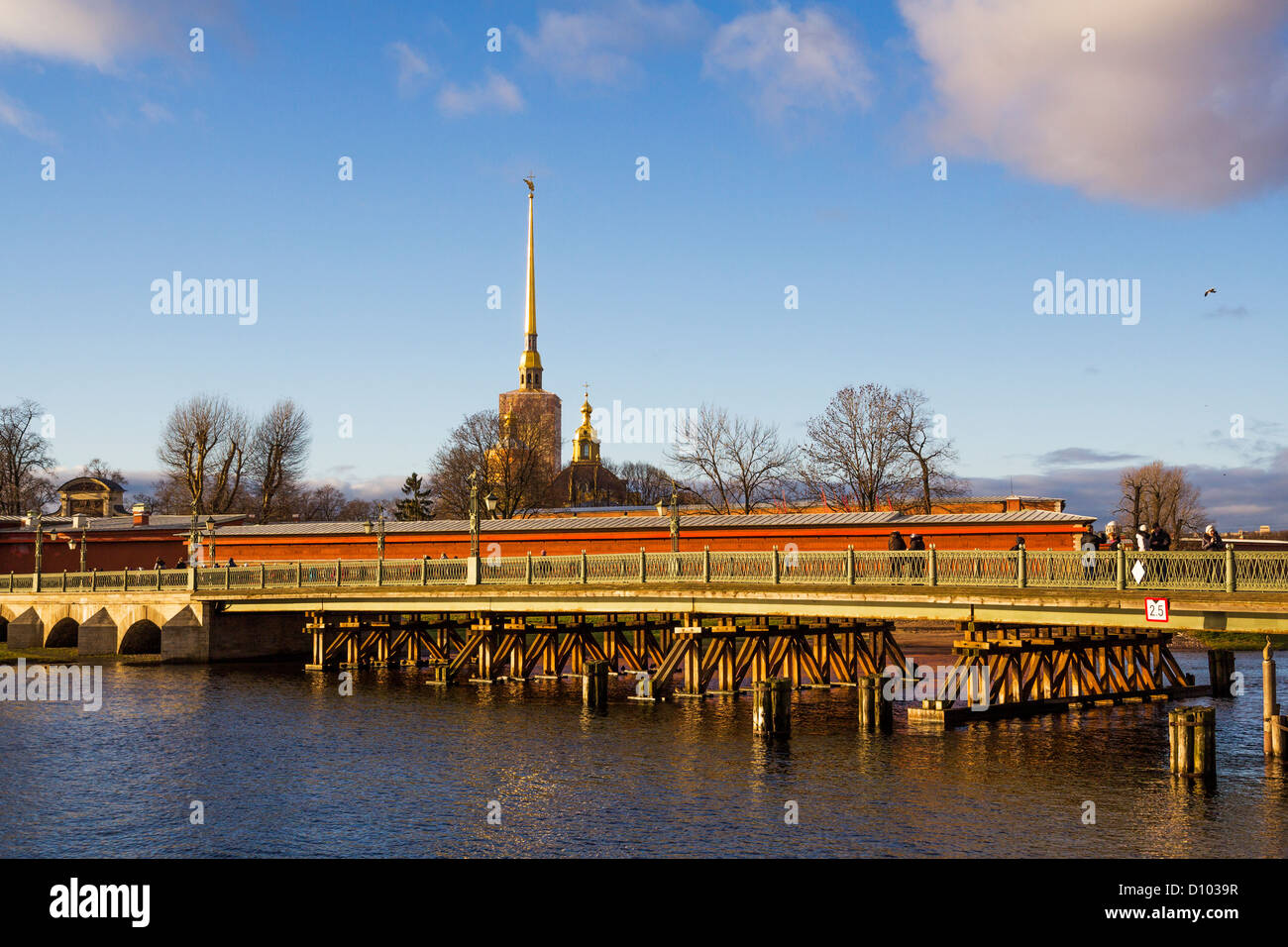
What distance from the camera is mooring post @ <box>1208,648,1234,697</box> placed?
125 ft

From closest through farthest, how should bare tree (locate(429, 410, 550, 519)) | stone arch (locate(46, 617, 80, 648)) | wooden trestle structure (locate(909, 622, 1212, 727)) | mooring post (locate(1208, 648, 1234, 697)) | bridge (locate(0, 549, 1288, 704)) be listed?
bridge (locate(0, 549, 1288, 704))
wooden trestle structure (locate(909, 622, 1212, 727))
mooring post (locate(1208, 648, 1234, 697))
stone arch (locate(46, 617, 80, 648))
bare tree (locate(429, 410, 550, 519))

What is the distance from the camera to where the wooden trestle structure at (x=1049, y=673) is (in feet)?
104

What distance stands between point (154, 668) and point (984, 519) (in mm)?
33252

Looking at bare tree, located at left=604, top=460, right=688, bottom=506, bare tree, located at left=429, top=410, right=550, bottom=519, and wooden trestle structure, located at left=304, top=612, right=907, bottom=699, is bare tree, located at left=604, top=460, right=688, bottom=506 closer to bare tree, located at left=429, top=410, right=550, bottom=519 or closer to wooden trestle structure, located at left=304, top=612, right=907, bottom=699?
bare tree, located at left=429, top=410, right=550, bottom=519

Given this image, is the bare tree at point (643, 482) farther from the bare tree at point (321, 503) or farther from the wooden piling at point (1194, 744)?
the wooden piling at point (1194, 744)

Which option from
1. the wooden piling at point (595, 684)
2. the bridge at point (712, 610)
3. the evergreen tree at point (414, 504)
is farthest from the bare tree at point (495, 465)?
the wooden piling at point (595, 684)

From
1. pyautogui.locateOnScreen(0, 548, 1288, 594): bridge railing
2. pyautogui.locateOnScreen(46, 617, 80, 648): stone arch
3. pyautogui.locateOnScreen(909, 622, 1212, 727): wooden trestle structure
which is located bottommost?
pyautogui.locateOnScreen(46, 617, 80, 648): stone arch

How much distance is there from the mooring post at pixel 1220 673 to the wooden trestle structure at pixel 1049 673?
38 centimetres

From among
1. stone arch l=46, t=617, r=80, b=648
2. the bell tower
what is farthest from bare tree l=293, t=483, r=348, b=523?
stone arch l=46, t=617, r=80, b=648

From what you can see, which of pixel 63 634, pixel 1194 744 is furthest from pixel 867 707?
pixel 63 634

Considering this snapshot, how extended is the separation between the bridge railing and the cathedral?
65.1m

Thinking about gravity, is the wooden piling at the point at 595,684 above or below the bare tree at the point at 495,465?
below

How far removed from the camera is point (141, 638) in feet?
173
